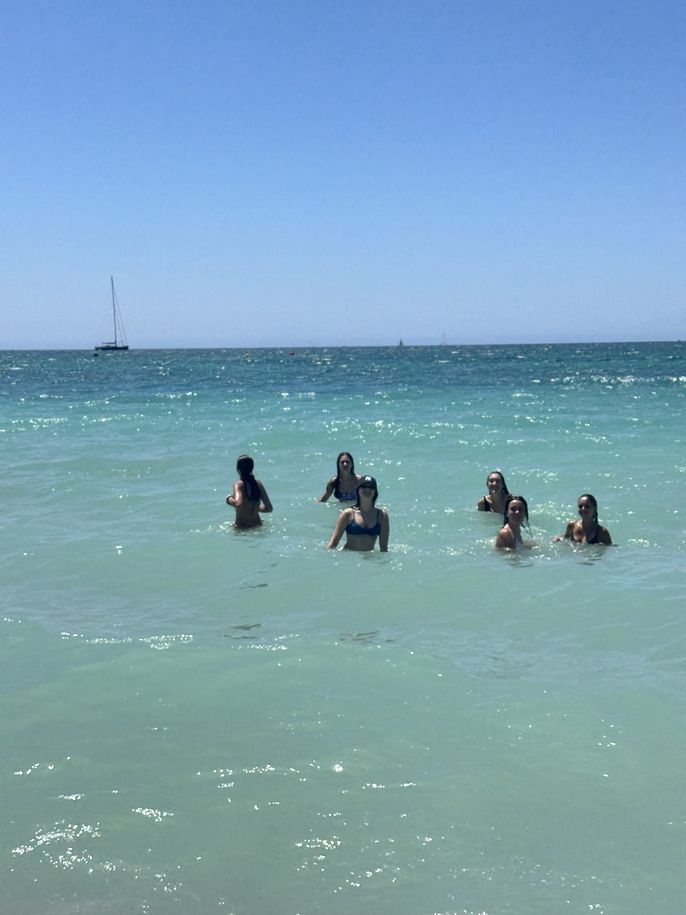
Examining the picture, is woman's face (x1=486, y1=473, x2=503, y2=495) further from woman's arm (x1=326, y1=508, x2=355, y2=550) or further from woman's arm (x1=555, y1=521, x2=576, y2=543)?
woman's arm (x1=326, y1=508, x2=355, y2=550)

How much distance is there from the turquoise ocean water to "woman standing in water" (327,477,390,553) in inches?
8.0

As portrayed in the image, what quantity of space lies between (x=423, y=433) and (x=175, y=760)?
15437 mm

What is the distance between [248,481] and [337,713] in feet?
17.2

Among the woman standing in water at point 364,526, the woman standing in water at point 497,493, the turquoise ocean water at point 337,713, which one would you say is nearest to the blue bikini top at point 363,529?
the woman standing in water at point 364,526

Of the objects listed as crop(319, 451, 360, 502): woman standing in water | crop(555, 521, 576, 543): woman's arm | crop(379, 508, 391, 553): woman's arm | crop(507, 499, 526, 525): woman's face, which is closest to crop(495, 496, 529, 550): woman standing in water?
crop(507, 499, 526, 525): woman's face

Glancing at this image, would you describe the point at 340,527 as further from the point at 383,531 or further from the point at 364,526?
the point at 383,531

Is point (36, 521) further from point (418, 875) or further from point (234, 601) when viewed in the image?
point (418, 875)

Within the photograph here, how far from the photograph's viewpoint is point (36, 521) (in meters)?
10.2

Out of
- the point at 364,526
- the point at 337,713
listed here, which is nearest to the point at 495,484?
the point at 364,526

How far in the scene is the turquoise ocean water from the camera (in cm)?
338

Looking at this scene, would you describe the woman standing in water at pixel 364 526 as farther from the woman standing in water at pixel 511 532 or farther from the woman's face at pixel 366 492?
the woman standing in water at pixel 511 532

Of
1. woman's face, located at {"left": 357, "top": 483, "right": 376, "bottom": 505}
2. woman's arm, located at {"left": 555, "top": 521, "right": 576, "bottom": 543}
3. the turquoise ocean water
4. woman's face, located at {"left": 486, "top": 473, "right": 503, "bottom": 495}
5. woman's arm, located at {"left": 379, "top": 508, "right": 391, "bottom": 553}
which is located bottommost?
the turquoise ocean water

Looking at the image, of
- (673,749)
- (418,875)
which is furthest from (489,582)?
(418,875)

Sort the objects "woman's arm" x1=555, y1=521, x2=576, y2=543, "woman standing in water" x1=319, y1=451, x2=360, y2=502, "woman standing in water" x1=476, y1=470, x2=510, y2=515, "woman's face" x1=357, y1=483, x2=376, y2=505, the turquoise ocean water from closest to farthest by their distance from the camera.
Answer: the turquoise ocean water → "woman's face" x1=357, y1=483, x2=376, y2=505 → "woman's arm" x1=555, y1=521, x2=576, y2=543 → "woman standing in water" x1=476, y1=470, x2=510, y2=515 → "woman standing in water" x1=319, y1=451, x2=360, y2=502
